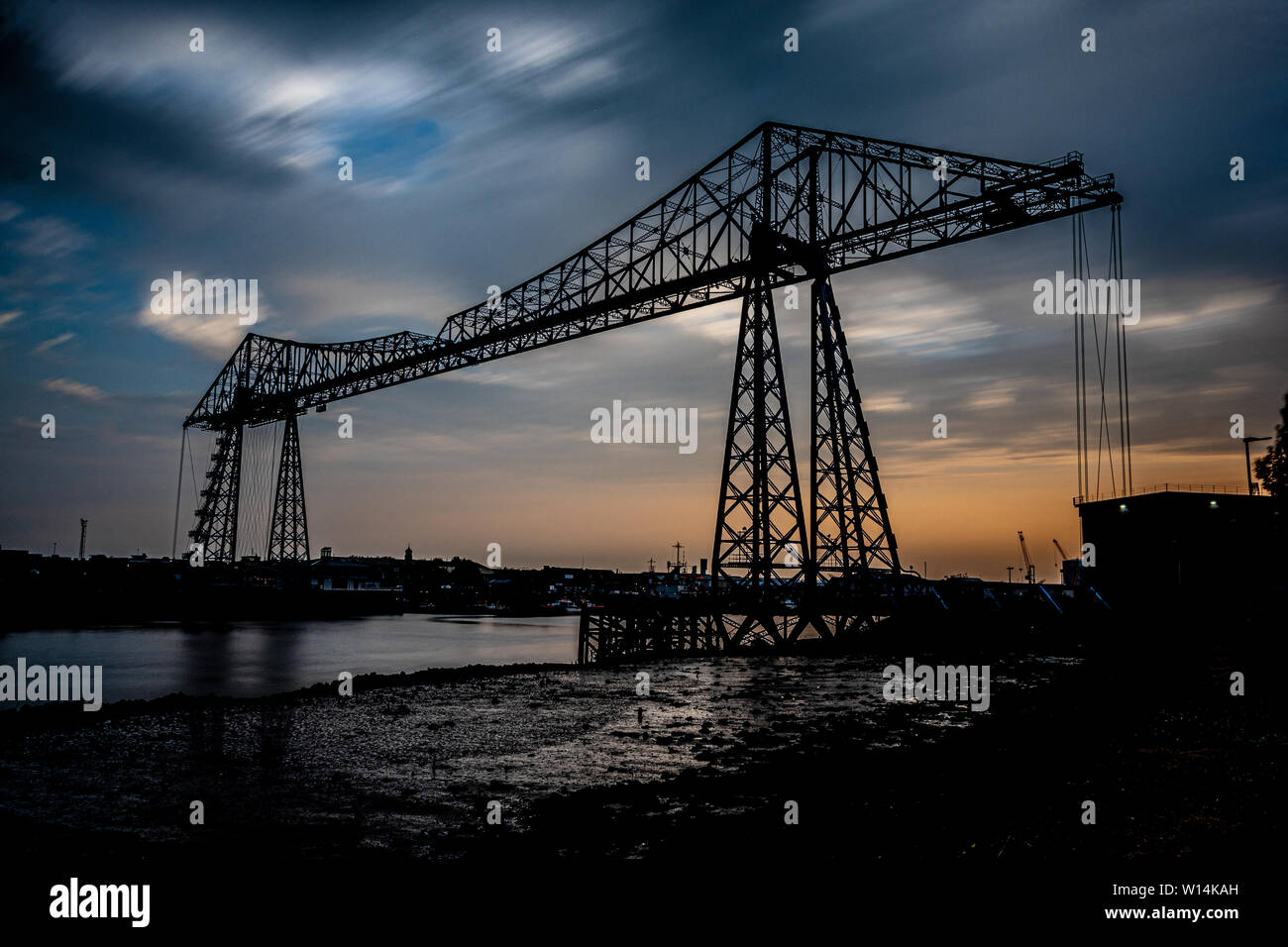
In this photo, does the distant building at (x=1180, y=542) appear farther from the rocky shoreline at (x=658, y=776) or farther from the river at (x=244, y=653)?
the river at (x=244, y=653)

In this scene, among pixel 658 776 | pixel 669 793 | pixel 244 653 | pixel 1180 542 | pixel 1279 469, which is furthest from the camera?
pixel 244 653

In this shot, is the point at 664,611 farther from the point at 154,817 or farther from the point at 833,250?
the point at 154,817

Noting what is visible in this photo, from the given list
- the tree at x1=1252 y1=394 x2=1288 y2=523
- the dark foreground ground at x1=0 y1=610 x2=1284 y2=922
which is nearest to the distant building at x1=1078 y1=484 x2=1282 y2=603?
the tree at x1=1252 y1=394 x2=1288 y2=523

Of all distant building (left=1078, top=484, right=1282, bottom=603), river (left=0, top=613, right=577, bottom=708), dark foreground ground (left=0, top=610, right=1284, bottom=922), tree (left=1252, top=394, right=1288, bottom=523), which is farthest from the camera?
distant building (left=1078, top=484, right=1282, bottom=603)

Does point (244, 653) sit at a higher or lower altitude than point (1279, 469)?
lower

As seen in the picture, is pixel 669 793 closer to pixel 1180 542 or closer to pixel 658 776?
pixel 658 776

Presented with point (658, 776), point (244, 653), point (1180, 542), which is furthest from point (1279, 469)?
point (244, 653)

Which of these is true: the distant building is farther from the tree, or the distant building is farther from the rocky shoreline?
the rocky shoreline
